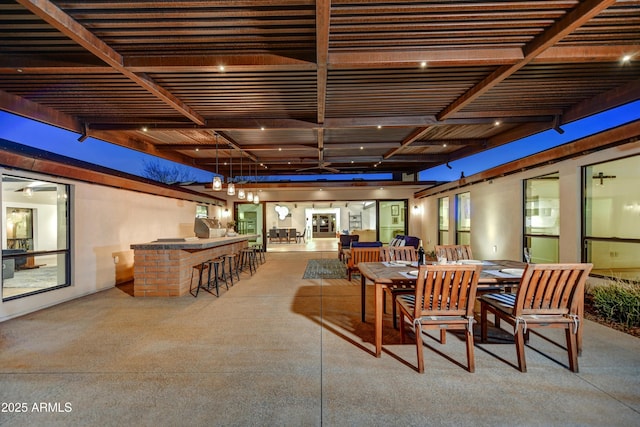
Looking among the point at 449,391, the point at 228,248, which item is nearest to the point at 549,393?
the point at 449,391

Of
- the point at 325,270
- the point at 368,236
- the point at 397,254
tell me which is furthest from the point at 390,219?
the point at 397,254

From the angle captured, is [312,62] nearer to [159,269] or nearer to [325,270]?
[159,269]

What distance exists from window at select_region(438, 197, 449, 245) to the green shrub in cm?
546

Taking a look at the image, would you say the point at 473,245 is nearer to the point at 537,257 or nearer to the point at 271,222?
the point at 537,257

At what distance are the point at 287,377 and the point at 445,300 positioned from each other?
1423 mm

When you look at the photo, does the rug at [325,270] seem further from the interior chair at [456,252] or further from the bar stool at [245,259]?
the interior chair at [456,252]

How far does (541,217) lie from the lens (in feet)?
20.3

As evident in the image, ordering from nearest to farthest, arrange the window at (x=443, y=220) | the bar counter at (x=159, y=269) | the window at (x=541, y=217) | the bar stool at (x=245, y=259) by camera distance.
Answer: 1. the bar counter at (x=159, y=269)
2. the window at (x=541, y=217)
3. the bar stool at (x=245, y=259)
4. the window at (x=443, y=220)

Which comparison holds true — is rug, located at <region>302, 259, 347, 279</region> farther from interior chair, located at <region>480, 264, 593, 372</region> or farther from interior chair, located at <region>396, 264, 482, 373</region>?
interior chair, located at <region>480, 264, 593, 372</region>

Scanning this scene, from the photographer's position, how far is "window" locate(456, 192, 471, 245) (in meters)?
8.15

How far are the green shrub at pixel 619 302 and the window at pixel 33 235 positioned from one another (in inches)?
293

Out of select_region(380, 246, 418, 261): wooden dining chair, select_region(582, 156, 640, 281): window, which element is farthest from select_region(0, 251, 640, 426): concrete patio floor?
select_region(582, 156, 640, 281): window

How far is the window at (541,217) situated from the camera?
5.64m

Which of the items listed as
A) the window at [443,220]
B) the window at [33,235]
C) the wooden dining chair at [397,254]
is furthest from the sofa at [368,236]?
the window at [33,235]
